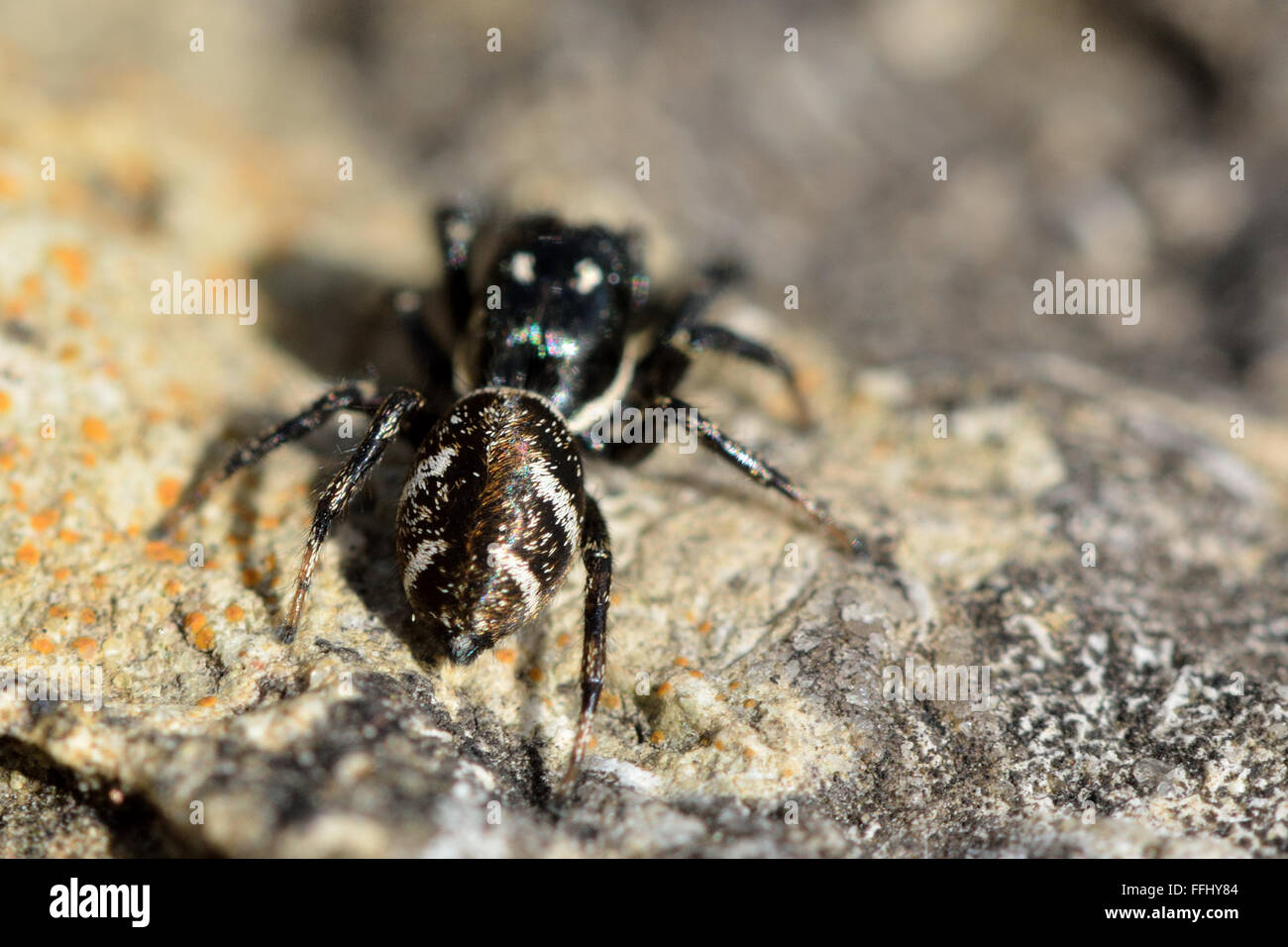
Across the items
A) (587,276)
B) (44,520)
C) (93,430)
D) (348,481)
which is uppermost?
(587,276)

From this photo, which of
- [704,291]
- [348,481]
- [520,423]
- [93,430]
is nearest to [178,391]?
[93,430]

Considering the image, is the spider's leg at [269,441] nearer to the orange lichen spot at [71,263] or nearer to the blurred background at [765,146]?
the orange lichen spot at [71,263]

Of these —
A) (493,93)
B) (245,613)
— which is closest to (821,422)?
(245,613)

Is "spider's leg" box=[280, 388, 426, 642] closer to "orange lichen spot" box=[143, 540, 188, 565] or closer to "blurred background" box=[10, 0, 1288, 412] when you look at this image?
"orange lichen spot" box=[143, 540, 188, 565]

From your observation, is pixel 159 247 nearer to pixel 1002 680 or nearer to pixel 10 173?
pixel 10 173

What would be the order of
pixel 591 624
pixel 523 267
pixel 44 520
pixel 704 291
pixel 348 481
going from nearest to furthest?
pixel 591 624 → pixel 348 481 → pixel 44 520 → pixel 523 267 → pixel 704 291

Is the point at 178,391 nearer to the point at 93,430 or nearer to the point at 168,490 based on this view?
the point at 93,430

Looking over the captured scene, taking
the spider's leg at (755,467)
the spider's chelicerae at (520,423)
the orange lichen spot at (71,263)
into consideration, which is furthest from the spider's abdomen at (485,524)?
the orange lichen spot at (71,263)

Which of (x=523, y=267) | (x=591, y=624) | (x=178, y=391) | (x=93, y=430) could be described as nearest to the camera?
(x=591, y=624)
